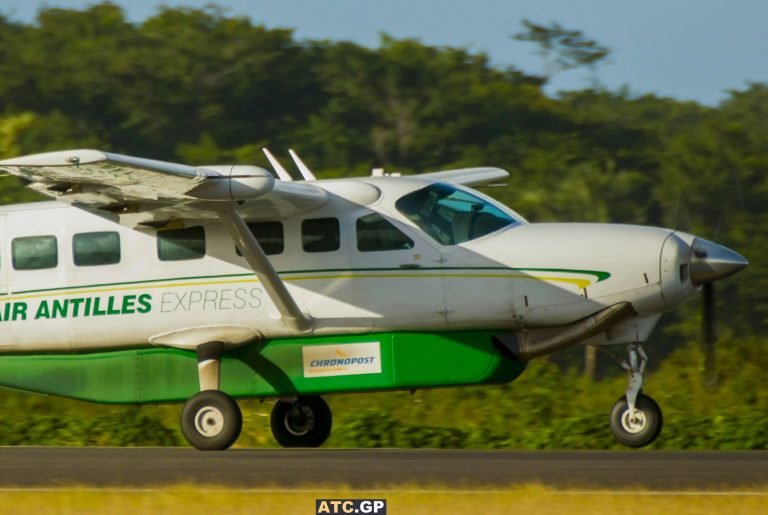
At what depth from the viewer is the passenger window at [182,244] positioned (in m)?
13.2

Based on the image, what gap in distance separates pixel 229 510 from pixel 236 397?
4.89 meters

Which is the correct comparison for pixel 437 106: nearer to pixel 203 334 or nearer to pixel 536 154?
pixel 536 154

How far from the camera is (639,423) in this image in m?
12.4

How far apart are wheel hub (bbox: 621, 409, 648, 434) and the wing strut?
122 inches

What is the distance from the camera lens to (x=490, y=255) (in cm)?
1265

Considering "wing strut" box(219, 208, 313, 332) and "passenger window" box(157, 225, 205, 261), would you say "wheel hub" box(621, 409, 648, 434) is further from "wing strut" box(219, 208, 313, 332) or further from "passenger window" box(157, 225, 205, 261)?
"passenger window" box(157, 225, 205, 261)

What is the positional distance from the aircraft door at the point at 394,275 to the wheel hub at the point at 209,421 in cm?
168

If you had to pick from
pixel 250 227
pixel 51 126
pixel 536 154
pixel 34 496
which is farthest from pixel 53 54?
pixel 34 496

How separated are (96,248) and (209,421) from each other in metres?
2.09

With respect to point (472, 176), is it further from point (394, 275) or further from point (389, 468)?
point (389, 468)

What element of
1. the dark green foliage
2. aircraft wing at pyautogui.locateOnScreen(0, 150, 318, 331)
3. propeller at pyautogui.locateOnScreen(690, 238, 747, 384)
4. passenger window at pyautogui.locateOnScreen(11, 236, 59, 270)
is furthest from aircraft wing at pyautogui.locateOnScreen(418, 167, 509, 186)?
the dark green foliage

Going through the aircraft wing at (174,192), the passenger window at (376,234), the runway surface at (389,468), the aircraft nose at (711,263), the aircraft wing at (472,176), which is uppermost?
the aircraft wing at (472,176)

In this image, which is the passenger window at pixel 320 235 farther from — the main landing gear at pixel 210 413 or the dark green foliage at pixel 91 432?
the dark green foliage at pixel 91 432

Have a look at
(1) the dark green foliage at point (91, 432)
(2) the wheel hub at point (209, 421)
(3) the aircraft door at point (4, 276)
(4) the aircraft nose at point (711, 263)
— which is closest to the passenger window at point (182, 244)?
(2) the wheel hub at point (209, 421)
